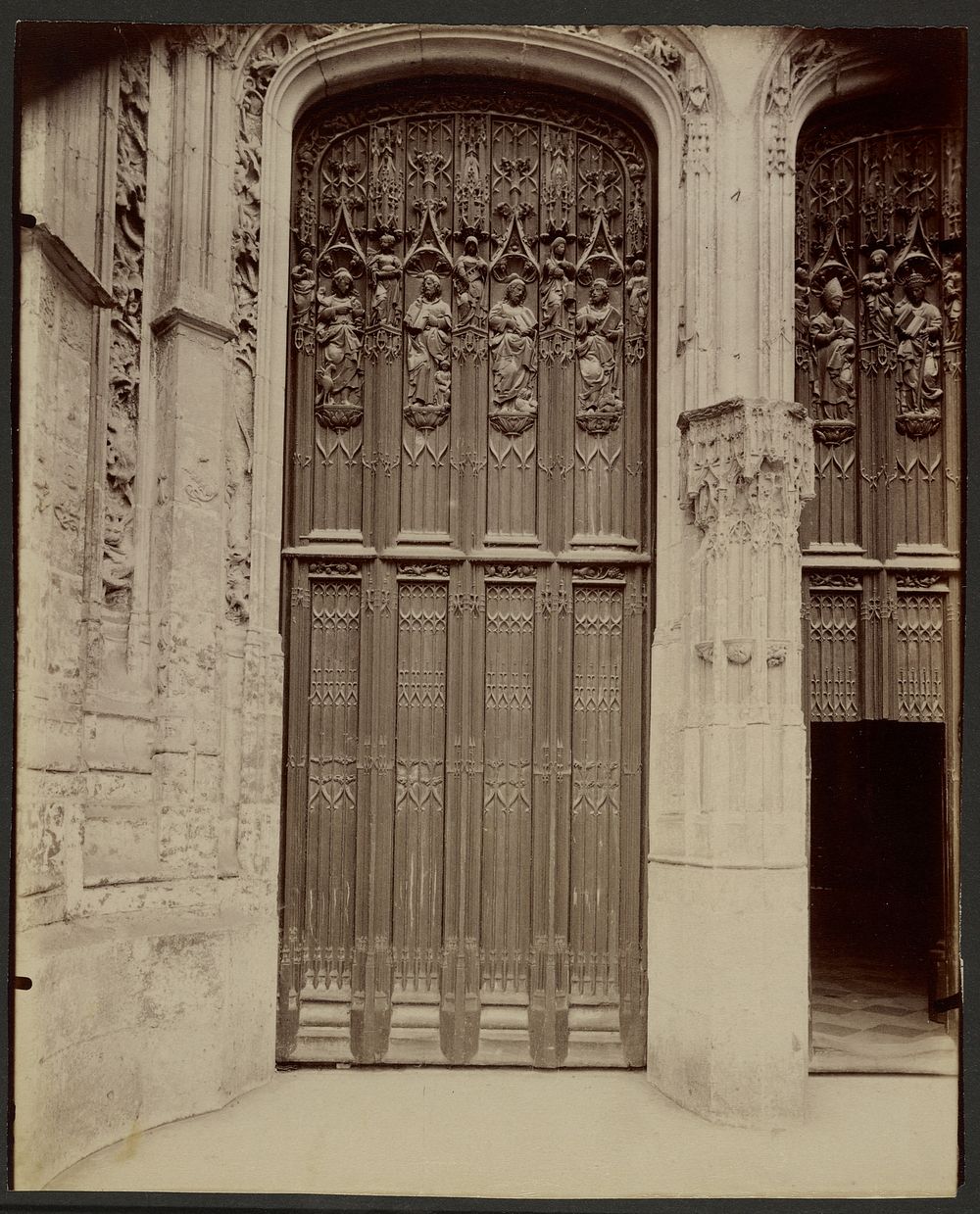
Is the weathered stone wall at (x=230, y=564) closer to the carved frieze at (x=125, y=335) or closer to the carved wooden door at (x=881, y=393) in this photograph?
the carved frieze at (x=125, y=335)

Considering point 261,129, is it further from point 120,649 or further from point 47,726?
point 47,726

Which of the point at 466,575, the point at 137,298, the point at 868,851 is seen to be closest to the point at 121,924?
the point at 466,575

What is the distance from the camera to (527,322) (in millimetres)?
6684

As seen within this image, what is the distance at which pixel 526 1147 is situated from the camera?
533 centimetres

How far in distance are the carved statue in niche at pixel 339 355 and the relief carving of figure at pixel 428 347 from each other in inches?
12.8

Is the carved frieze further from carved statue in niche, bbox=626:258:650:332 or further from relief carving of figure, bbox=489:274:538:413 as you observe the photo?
carved statue in niche, bbox=626:258:650:332

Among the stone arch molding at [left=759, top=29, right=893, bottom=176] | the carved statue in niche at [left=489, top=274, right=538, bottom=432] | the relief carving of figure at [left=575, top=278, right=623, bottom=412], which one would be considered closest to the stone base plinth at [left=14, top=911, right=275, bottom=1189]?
the carved statue in niche at [left=489, top=274, right=538, bottom=432]

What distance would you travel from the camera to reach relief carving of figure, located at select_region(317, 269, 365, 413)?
659 cm

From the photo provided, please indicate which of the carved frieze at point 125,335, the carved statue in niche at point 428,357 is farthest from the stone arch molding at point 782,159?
the carved frieze at point 125,335

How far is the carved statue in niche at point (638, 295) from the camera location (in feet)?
21.9

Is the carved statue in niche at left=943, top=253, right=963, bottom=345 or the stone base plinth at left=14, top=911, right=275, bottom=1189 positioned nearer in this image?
the stone base plinth at left=14, top=911, right=275, bottom=1189

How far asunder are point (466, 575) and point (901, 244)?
3.39 metres

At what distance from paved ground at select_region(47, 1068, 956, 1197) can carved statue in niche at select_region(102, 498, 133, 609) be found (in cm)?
272

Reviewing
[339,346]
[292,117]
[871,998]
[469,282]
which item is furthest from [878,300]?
[871,998]
